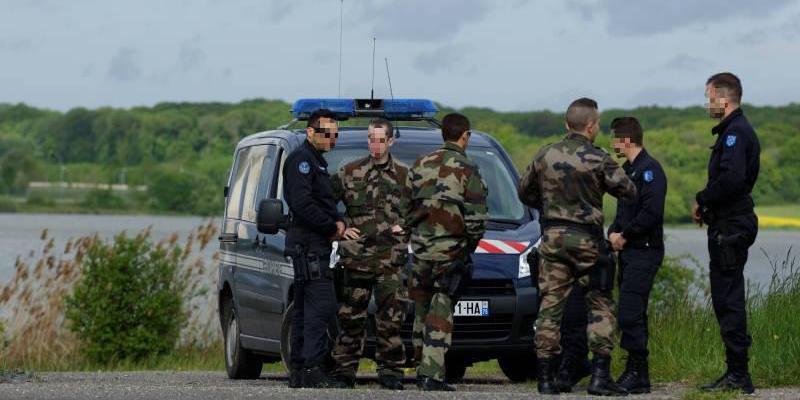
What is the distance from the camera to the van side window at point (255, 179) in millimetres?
12398

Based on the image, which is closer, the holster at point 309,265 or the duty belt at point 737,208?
the duty belt at point 737,208

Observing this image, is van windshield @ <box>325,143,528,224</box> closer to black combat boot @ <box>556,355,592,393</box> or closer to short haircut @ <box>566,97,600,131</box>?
black combat boot @ <box>556,355,592,393</box>

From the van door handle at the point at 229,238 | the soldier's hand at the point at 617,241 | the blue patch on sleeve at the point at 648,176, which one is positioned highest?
the blue patch on sleeve at the point at 648,176

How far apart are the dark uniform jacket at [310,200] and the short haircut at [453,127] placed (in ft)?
3.18

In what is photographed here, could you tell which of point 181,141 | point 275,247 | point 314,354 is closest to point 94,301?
point 275,247

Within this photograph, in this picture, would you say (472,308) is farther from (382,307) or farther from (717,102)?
(717,102)

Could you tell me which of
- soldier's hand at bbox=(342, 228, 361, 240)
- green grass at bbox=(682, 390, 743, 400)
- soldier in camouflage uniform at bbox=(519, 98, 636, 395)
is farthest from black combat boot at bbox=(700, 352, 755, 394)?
soldier's hand at bbox=(342, 228, 361, 240)

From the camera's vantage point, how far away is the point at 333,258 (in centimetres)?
1081

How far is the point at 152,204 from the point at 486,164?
120794 mm

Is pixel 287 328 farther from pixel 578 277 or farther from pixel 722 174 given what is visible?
pixel 722 174

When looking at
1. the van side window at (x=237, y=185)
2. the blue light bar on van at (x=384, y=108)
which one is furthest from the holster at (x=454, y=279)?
the van side window at (x=237, y=185)

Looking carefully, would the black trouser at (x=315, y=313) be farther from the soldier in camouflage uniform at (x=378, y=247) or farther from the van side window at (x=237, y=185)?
the van side window at (x=237, y=185)

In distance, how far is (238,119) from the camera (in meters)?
106

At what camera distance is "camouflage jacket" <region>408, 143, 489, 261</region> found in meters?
9.75
